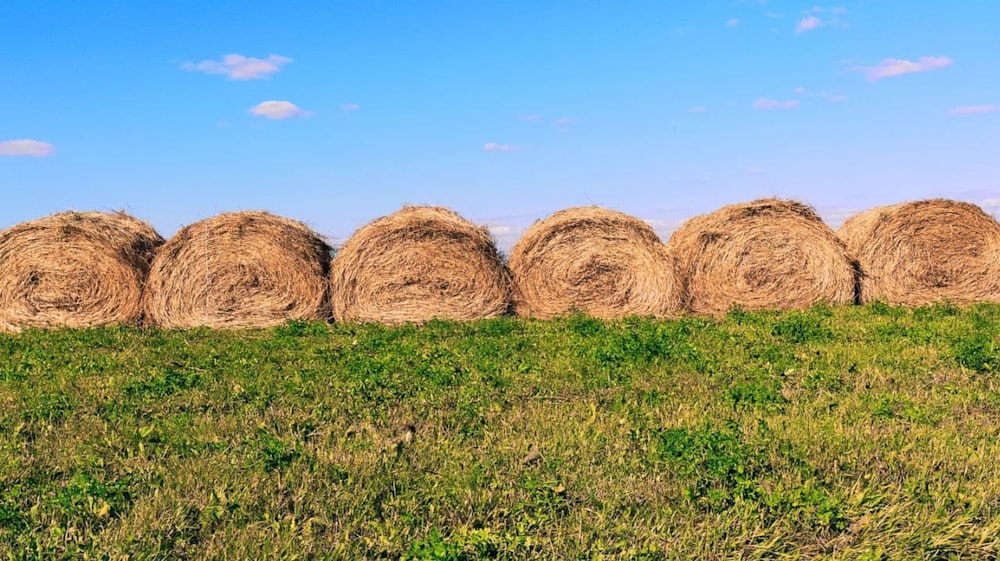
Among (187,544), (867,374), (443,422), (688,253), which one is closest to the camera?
(187,544)

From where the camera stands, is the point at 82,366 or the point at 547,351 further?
the point at 547,351

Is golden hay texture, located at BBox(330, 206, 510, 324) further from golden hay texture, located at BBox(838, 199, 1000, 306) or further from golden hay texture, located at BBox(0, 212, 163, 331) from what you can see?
golden hay texture, located at BBox(838, 199, 1000, 306)

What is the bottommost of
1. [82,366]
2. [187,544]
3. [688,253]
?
[187,544]

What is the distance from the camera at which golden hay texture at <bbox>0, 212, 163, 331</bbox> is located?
14883mm

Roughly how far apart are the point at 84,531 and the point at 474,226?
10807 mm

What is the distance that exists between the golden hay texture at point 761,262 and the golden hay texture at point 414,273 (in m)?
3.82

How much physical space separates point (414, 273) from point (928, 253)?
9639 millimetres

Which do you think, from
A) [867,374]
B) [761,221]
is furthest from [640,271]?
[867,374]

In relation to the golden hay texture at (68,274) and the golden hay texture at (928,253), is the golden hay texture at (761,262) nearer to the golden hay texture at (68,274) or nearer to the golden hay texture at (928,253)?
the golden hay texture at (928,253)

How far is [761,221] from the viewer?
633 inches

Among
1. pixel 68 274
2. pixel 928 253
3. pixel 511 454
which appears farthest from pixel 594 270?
pixel 511 454

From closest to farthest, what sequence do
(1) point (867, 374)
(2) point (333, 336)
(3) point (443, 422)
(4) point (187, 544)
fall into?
(4) point (187, 544) < (3) point (443, 422) < (1) point (867, 374) < (2) point (333, 336)

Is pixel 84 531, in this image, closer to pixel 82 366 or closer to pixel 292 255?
pixel 82 366

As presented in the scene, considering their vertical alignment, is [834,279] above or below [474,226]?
below
